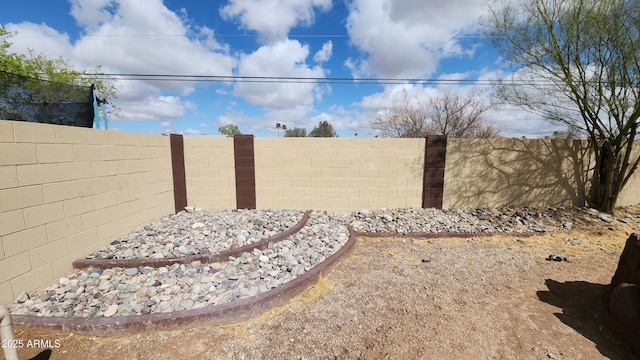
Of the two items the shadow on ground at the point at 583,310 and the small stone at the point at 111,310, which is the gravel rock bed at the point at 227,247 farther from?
the shadow on ground at the point at 583,310

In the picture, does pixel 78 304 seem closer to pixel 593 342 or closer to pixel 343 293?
pixel 343 293

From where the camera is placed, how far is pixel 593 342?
2312mm

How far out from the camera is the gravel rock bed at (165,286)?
2551 mm

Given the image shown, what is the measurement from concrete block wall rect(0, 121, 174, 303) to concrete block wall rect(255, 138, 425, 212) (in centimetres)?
261

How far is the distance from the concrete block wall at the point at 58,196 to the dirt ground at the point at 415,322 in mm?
887

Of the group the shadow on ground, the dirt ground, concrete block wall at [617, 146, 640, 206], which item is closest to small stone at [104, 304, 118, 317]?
the dirt ground

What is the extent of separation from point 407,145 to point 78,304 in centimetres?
613

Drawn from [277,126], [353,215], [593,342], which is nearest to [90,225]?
[353,215]

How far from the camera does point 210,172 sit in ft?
20.1

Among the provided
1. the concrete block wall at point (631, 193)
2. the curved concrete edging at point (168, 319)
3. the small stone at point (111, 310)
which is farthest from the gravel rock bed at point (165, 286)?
the concrete block wall at point (631, 193)

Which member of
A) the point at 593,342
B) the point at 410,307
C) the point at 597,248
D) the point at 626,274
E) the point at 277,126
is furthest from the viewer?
the point at 277,126

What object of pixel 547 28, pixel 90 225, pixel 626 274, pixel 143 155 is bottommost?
pixel 626 274

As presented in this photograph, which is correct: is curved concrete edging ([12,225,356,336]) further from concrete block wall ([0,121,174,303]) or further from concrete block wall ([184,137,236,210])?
concrete block wall ([184,137,236,210])

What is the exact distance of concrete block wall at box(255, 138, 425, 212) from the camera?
6.03m
